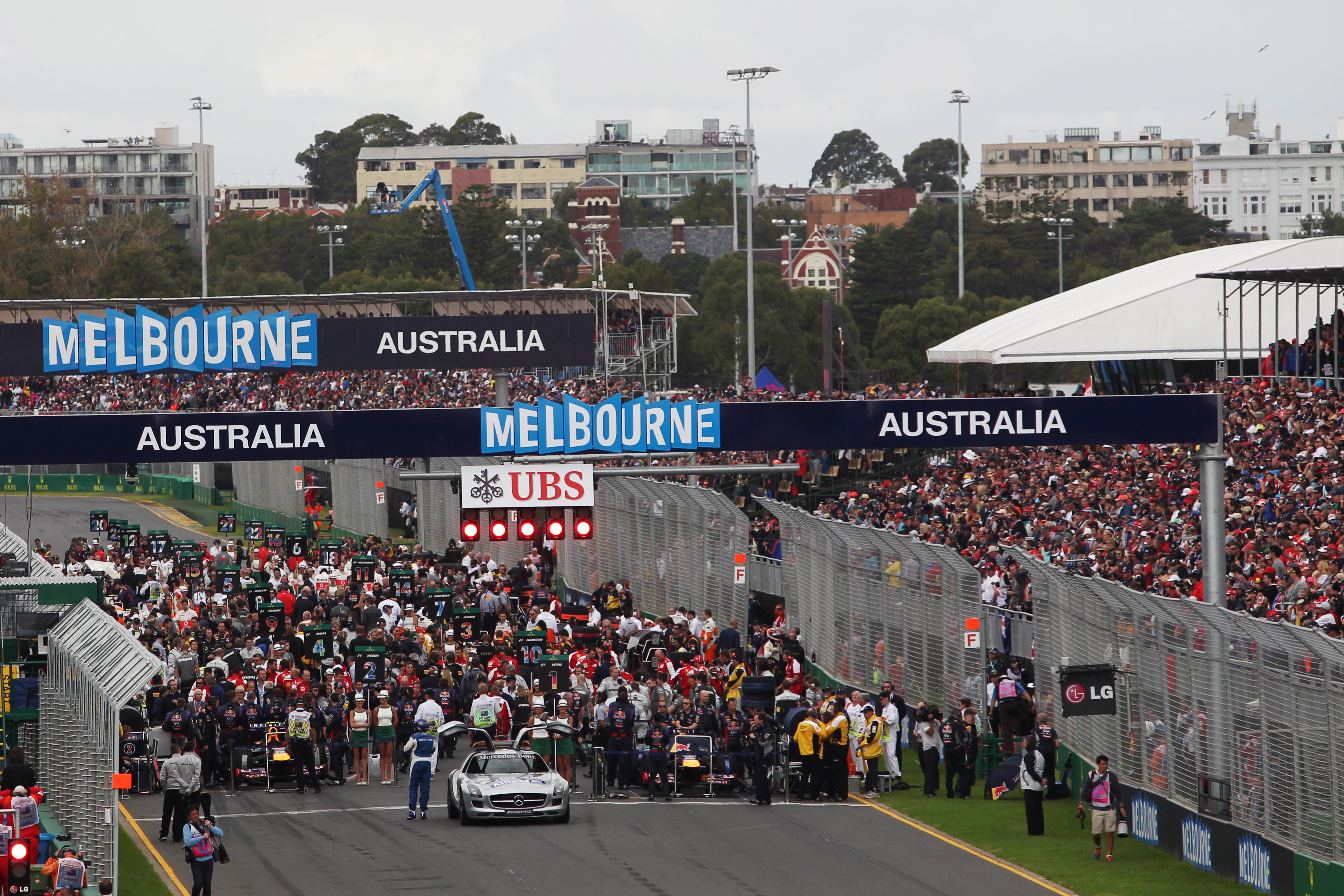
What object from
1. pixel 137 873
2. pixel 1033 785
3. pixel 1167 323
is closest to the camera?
pixel 137 873

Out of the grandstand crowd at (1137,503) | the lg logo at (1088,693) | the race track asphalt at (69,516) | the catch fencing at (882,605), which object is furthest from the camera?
the race track asphalt at (69,516)

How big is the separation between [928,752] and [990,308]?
2864 inches

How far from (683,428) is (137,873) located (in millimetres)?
8635

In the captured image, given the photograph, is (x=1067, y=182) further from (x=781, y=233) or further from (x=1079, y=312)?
(x=1079, y=312)

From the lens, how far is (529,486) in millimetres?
23109

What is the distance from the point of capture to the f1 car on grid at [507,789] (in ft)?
71.6

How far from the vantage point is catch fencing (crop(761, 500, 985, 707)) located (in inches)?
1024

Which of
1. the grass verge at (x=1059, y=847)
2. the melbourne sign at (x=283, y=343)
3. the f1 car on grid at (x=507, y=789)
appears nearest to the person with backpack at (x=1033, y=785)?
the grass verge at (x=1059, y=847)

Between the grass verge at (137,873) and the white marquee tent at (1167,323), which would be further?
the white marquee tent at (1167,323)

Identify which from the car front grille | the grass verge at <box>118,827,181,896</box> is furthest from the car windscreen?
the grass verge at <box>118,827,181,896</box>


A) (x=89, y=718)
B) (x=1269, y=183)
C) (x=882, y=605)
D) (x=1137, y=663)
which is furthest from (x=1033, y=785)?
(x=1269, y=183)

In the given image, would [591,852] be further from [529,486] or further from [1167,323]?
[1167,323]

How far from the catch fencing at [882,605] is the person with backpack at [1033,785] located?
410 centimetres

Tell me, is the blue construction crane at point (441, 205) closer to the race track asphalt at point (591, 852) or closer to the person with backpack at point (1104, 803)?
the race track asphalt at point (591, 852)
